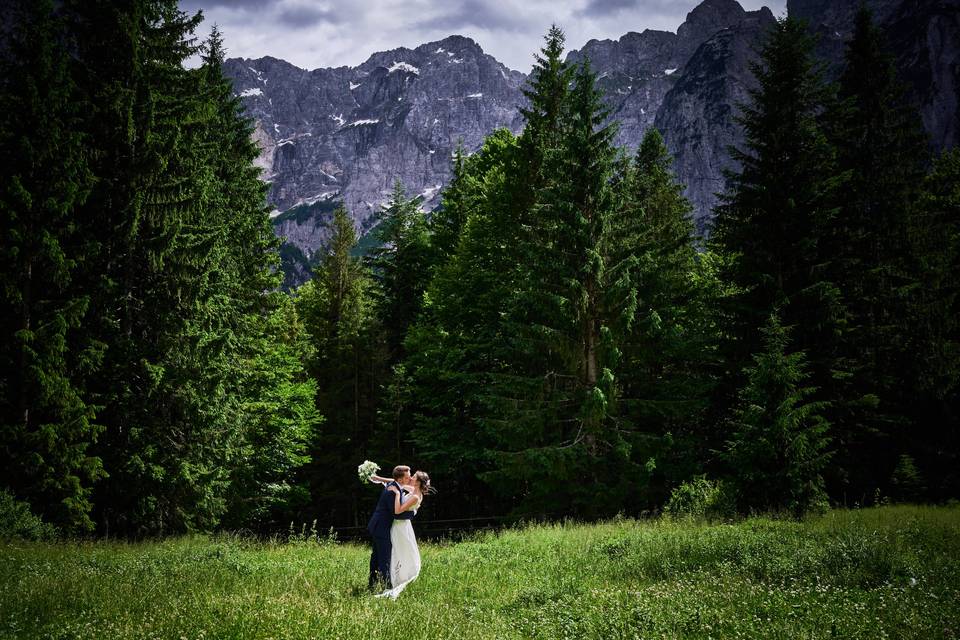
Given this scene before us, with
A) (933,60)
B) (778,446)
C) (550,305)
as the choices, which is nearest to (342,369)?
(550,305)

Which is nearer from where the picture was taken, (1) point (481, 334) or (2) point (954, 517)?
(2) point (954, 517)

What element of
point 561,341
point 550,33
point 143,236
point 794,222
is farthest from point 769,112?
point 143,236

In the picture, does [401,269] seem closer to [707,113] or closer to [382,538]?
[382,538]

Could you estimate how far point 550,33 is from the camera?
21703 mm

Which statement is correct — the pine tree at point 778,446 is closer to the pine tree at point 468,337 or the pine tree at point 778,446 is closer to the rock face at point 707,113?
the pine tree at point 468,337

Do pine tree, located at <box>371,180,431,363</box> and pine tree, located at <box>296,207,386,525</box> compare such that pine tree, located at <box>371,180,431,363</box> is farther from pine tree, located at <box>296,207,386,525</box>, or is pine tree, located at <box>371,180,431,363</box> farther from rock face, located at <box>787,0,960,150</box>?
rock face, located at <box>787,0,960,150</box>

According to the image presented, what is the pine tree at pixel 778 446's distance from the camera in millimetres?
13031

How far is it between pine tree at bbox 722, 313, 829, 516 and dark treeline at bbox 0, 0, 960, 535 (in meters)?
0.07

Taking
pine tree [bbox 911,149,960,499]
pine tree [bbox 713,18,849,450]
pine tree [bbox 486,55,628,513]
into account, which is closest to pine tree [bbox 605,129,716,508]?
pine tree [bbox 486,55,628,513]

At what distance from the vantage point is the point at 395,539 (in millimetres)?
8344

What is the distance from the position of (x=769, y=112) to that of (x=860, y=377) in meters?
8.82

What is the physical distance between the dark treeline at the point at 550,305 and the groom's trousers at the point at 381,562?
9.00m

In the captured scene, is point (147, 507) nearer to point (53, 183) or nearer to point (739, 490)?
point (53, 183)

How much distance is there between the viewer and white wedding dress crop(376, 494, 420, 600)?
8219 millimetres
